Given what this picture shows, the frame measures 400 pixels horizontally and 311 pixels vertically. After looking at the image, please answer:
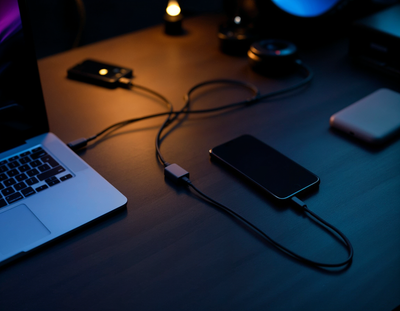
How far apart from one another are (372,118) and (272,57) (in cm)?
29

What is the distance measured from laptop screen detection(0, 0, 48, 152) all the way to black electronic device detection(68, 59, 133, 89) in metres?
0.25

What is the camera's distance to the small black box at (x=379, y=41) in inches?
40.1

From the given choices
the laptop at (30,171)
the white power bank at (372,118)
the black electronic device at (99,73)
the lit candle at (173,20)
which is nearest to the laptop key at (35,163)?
the laptop at (30,171)

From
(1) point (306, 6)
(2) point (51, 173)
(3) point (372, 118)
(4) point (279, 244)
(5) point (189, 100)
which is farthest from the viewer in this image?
(1) point (306, 6)

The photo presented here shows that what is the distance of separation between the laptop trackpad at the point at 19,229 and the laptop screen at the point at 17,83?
0.17 m

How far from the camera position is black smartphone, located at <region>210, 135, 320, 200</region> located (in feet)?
2.23

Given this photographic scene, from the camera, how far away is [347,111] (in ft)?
2.81

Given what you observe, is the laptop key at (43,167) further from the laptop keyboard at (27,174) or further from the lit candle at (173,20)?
the lit candle at (173,20)

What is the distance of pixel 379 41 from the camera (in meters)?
1.04

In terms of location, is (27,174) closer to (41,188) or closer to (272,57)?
(41,188)

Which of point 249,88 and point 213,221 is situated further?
point 249,88

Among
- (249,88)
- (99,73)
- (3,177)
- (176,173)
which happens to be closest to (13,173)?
(3,177)

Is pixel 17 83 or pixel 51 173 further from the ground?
pixel 17 83

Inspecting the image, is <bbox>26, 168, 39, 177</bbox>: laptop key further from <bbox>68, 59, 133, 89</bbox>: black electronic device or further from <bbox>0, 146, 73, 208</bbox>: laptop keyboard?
<bbox>68, 59, 133, 89</bbox>: black electronic device
